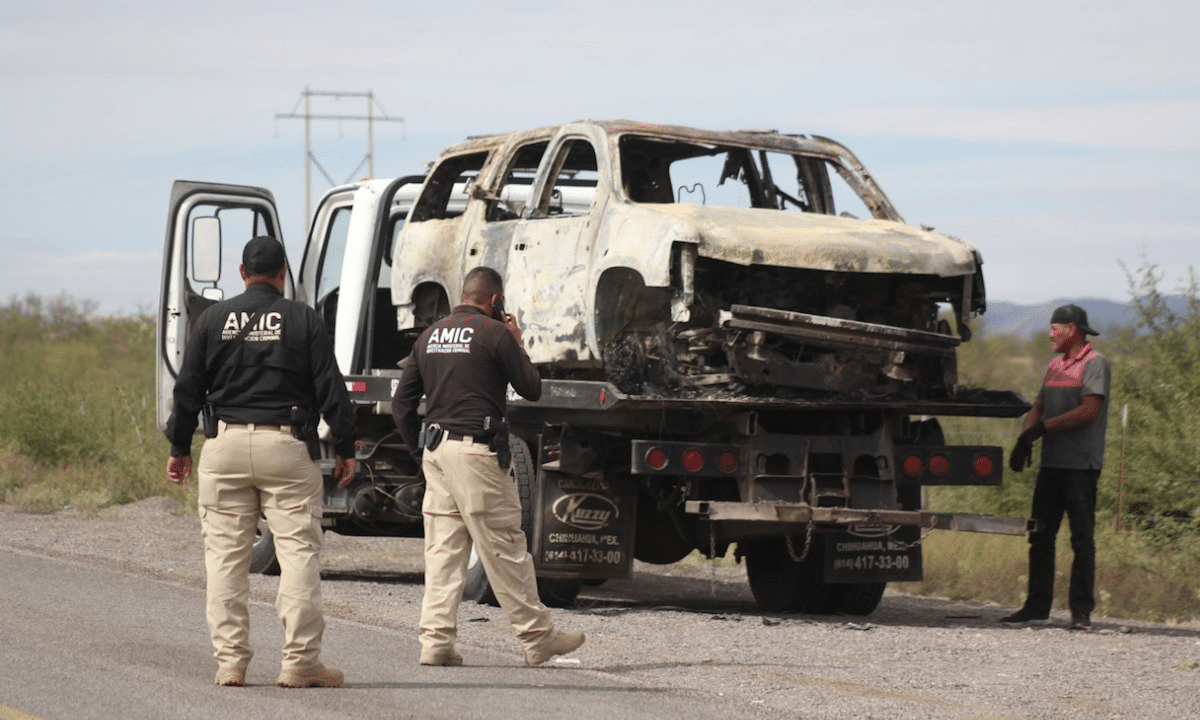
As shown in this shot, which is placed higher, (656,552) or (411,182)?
(411,182)

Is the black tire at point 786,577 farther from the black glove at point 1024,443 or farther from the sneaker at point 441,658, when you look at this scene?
the sneaker at point 441,658

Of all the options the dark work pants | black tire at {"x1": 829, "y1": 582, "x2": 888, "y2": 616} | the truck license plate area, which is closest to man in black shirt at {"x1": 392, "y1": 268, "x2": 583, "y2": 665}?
the truck license plate area

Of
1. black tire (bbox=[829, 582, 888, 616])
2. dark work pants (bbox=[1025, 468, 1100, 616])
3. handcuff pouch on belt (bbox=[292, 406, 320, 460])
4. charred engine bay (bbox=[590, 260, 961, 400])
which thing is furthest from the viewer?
black tire (bbox=[829, 582, 888, 616])

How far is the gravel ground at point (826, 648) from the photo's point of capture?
7930 mm

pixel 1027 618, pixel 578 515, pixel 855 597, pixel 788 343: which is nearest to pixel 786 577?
pixel 855 597

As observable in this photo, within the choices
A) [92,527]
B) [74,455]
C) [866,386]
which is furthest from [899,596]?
[74,455]

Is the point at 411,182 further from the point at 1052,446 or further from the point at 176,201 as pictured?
the point at 1052,446

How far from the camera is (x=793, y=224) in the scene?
10.8 metres

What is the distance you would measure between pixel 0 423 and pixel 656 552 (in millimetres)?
13957

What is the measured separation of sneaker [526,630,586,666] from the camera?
8.34m

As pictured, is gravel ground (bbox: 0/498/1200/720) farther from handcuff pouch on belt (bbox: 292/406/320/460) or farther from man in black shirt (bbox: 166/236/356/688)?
handcuff pouch on belt (bbox: 292/406/320/460)

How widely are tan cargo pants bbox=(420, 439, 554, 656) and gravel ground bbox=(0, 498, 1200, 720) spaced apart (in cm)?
42

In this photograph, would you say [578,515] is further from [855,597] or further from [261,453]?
[261,453]

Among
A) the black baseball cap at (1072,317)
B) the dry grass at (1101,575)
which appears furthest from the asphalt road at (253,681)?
the dry grass at (1101,575)
